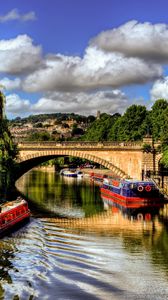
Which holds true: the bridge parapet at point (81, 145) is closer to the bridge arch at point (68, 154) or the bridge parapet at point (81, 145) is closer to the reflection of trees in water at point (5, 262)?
the bridge arch at point (68, 154)

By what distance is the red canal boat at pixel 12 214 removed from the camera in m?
36.0

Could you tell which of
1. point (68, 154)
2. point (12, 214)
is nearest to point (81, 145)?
point (68, 154)

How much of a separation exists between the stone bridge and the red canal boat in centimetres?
2830

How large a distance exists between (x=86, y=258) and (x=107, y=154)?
43.4 m

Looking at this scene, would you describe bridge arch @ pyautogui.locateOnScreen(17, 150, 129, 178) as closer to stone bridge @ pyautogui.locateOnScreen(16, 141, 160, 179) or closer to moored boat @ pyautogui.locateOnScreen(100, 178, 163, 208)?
stone bridge @ pyautogui.locateOnScreen(16, 141, 160, 179)

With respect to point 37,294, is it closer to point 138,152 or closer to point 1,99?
point 1,99

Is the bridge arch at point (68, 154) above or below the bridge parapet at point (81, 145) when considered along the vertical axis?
below

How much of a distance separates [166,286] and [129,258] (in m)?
5.59

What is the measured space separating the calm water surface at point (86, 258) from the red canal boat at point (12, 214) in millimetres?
738

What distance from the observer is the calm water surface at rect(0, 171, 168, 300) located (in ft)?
75.6

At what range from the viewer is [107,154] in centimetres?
7162

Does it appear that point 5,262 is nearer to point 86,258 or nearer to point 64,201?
point 86,258

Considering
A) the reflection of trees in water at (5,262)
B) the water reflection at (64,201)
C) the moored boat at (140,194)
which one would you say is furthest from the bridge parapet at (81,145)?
the reflection of trees in water at (5,262)

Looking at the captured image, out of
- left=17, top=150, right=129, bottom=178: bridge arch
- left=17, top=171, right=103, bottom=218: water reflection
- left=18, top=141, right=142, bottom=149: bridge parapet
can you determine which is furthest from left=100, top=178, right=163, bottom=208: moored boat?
left=17, top=150, right=129, bottom=178: bridge arch
